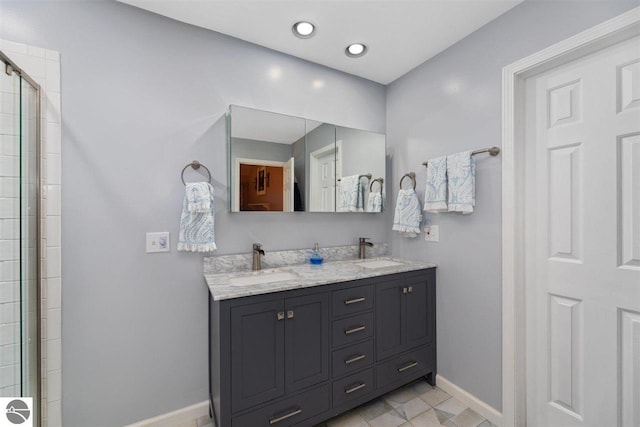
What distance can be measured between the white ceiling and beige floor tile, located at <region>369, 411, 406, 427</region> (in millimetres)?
2497

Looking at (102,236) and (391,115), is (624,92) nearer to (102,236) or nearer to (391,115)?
(391,115)

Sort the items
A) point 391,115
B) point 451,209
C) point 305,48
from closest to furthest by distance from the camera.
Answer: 1. point 451,209
2. point 305,48
3. point 391,115

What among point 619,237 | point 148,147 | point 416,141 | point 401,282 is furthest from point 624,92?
point 148,147

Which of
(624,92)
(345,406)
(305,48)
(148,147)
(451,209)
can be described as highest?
(305,48)

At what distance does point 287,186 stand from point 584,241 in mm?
1730

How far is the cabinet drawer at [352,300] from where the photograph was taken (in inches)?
66.6

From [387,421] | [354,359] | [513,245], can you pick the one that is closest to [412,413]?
[387,421]

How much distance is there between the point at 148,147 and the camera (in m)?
1.67

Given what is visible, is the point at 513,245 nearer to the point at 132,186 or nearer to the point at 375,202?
the point at 375,202

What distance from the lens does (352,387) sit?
1739 millimetres

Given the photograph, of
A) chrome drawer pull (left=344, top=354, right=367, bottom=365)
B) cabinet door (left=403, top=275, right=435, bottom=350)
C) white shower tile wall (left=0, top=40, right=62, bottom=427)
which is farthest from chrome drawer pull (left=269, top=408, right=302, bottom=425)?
white shower tile wall (left=0, top=40, right=62, bottom=427)

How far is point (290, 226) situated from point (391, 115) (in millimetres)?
1389

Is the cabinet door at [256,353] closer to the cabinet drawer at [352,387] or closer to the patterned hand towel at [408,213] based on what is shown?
the cabinet drawer at [352,387]

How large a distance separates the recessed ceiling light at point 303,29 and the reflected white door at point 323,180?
753mm
